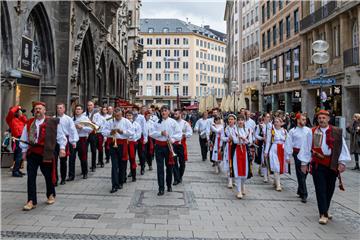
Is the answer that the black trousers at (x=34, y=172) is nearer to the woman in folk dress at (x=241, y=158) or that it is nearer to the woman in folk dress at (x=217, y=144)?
the woman in folk dress at (x=241, y=158)

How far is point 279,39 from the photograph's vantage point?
36.8 metres

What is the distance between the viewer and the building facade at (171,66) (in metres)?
94.9

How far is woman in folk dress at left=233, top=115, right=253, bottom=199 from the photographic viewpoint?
8.42 m

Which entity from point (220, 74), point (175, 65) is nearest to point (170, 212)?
point (175, 65)

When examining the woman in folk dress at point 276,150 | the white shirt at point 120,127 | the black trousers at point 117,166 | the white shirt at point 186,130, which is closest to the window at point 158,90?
the white shirt at point 186,130

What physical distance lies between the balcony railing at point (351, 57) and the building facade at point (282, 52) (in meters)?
7.43

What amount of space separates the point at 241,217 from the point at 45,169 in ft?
12.6

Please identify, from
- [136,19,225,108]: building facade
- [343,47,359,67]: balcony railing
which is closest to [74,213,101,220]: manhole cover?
[343,47,359,67]: balcony railing

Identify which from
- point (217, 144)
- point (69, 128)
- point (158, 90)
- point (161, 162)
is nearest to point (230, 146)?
point (161, 162)

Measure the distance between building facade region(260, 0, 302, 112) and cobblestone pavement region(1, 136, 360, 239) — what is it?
79.0 ft

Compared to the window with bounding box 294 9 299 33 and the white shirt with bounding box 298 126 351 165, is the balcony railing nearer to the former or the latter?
the window with bounding box 294 9 299 33

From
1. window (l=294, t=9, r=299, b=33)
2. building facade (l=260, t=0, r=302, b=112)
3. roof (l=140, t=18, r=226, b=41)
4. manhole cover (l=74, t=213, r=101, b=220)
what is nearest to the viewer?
manhole cover (l=74, t=213, r=101, b=220)

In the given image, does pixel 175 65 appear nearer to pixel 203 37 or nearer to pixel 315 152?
pixel 203 37

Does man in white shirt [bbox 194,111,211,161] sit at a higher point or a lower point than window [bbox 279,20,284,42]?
lower
